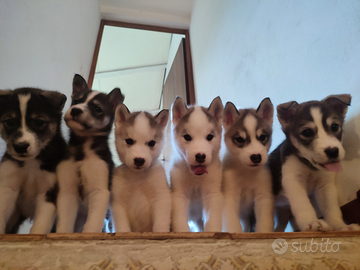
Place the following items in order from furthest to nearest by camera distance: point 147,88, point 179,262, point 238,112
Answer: point 147,88
point 238,112
point 179,262

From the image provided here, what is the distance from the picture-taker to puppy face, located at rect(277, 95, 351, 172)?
3.50ft

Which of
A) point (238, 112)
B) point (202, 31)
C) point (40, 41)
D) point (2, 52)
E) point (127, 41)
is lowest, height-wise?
point (238, 112)

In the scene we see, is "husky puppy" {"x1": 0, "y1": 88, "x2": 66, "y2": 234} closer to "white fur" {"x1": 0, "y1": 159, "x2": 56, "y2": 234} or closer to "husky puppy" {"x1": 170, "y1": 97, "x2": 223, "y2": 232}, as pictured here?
"white fur" {"x1": 0, "y1": 159, "x2": 56, "y2": 234}

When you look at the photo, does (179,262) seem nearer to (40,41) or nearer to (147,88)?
(40,41)

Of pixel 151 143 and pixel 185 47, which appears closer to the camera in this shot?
pixel 151 143

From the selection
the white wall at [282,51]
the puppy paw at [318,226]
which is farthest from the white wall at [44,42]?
the puppy paw at [318,226]

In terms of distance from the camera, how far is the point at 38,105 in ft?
4.08

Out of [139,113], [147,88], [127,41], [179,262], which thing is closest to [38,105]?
[139,113]

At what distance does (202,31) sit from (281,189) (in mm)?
2522

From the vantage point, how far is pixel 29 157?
1.10 m

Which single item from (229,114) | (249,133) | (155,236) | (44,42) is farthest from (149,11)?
(155,236)

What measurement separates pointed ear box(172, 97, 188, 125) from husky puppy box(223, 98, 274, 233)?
0.85 feet

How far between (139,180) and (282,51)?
127 centimetres

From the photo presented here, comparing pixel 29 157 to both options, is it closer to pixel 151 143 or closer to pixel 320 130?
pixel 151 143
